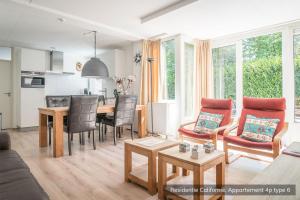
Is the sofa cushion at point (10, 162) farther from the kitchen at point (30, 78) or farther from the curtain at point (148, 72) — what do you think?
the kitchen at point (30, 78)

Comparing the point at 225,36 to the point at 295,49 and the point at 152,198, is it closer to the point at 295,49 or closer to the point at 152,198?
the point at 295,49

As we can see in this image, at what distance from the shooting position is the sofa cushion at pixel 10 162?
149cm

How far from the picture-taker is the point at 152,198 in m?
1.83

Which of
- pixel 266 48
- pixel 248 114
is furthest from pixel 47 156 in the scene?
pixel 266 48

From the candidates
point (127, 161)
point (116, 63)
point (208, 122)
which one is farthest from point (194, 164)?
point (116, 63)

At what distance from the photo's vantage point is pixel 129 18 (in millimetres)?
3420

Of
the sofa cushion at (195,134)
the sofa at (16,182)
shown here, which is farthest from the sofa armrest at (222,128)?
the sofa at (16,182)

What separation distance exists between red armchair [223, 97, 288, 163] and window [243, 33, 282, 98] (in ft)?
3.37

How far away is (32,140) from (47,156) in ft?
4.21

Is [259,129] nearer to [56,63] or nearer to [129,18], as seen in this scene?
[129,18]

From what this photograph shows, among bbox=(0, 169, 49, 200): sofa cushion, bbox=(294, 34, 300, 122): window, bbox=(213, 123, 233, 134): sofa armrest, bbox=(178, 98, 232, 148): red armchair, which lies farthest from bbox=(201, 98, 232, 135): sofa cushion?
bbox=(0, 169, 49, 200): sofa cushion

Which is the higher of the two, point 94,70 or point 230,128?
point 94,70

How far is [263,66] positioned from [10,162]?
4.31 metres

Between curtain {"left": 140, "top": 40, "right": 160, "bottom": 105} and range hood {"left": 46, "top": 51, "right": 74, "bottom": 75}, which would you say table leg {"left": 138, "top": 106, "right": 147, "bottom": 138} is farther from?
range hood {"left": 46, "top": 51, "right": 74, "bottom": 75}
